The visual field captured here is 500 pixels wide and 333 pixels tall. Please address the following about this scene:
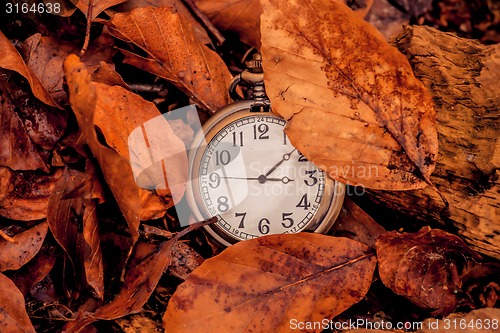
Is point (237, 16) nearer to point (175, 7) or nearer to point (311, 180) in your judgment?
point (175, 7)

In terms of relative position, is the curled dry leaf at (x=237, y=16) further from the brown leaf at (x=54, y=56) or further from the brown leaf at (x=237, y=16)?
the brown leaf at (x=54, y=56)

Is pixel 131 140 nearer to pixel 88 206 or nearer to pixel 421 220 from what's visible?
pixel 88 206

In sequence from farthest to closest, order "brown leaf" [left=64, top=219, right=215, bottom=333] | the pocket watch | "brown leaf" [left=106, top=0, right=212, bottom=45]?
"brown leaf" [left=106, top=0, right=212, bottom=45]
the pocket watch
"brown leaf" [left=64, top=219, right=215, bottom=333]

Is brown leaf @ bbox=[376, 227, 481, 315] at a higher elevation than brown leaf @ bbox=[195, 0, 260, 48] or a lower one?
lower

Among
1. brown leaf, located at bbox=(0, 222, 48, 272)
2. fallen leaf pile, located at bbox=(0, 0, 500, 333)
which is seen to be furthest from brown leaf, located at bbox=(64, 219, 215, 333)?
brown leaf, located at bbox=(0, 222, 48, 272)

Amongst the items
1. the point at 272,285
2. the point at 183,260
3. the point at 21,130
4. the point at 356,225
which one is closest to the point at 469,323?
the point at 356,225

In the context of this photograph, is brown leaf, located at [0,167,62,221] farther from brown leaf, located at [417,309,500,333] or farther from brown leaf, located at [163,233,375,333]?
brown leaf, located at [417,309,500,333]

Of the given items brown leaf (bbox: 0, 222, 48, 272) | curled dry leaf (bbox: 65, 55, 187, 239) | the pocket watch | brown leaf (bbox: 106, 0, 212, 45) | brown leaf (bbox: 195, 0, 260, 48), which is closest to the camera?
curled dry leaf (bbox: 65, 55, 187, 239)

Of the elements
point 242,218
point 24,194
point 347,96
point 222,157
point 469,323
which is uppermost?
point 347,96
